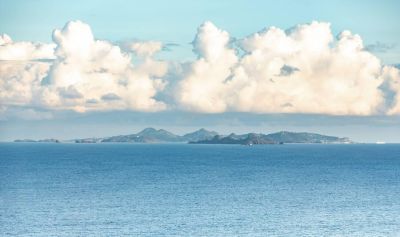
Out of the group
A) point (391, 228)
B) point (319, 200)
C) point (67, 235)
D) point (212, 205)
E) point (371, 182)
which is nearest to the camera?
point (67, 235)

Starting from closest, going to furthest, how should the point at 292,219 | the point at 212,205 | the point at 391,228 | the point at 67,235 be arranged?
the point at 67,235, the point at 391,228, the point at 292,219, the point at 212,205

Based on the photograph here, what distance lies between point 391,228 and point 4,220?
5236 centimetres

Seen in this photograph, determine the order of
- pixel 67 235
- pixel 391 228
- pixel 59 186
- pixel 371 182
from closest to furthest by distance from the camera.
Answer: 1. pixel 67 235
2. pixel 391 228
3. pixel 59 186
4. pixel 371 182

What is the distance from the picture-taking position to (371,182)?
16212 centimetres

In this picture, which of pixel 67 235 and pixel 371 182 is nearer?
pixel 67 235

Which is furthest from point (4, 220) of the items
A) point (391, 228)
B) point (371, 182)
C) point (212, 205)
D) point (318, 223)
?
point (371, 182)

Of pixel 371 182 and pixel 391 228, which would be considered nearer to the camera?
pixel 391 228

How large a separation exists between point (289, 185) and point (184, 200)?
39281 mm

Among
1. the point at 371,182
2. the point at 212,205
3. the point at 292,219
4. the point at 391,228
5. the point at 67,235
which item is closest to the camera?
the point at 67,235

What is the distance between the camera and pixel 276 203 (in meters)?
117

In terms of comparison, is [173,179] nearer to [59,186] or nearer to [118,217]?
[59,186]

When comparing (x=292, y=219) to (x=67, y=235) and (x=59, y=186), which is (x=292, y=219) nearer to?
(x=67, y=235)

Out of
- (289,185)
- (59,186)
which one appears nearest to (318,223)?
(289,185)

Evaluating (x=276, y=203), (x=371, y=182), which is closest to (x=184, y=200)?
(x=276, y=203)
